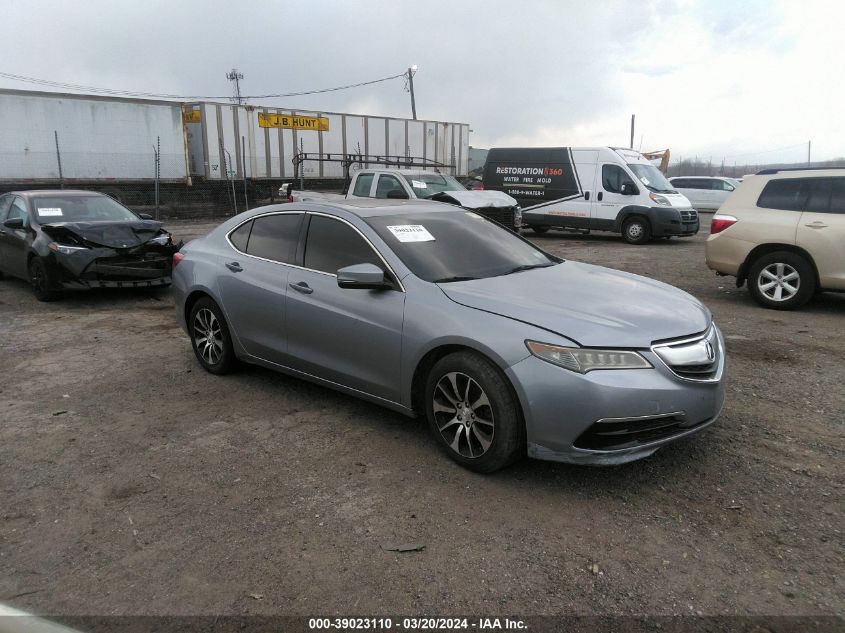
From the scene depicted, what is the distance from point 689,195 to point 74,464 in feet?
83.9

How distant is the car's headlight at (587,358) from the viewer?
10.3 ft

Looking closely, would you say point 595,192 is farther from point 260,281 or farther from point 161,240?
point 260,281

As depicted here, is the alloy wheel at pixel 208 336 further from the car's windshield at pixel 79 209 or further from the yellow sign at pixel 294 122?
the yellow sign at pixel 294 122

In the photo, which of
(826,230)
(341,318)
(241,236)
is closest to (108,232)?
(241,236)

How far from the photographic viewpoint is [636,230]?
15117 millimetres

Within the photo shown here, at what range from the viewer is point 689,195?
2509 cm

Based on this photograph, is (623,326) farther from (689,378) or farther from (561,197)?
(561,197)

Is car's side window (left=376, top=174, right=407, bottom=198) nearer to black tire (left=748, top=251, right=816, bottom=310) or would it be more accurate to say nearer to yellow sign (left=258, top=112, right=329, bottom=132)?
black tire (left=748, top=251, right=816, bottom=310)

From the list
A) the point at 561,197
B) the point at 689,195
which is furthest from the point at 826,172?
the point at 689,195

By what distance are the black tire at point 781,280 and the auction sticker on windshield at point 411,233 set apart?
17.1 ft

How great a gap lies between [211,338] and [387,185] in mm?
8471

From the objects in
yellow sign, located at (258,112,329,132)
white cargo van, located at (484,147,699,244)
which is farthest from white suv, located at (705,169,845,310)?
yellow sign, located at (258,112,329,132)

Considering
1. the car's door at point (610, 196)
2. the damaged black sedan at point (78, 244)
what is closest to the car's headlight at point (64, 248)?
the damaged black sedan at point (78, 244)

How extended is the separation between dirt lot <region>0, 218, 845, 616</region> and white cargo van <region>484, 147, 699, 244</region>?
34.4ft
